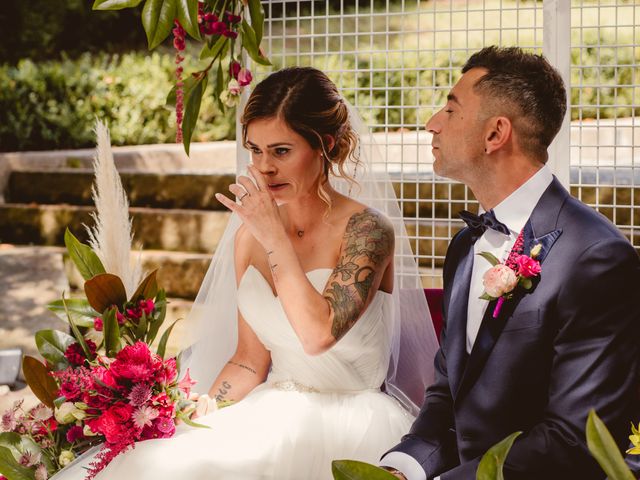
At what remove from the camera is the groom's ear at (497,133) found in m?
1.96

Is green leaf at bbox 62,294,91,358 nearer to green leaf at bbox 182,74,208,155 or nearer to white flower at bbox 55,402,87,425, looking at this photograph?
white flower at bbox 55,402,87,425

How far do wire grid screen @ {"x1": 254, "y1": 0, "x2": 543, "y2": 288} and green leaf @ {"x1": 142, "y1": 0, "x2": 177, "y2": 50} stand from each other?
1.12m

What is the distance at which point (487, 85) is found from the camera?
200 cm

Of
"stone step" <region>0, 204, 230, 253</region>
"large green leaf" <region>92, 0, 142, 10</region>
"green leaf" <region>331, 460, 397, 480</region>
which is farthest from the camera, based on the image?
"stone step" <region>0, 204, 230, 253</region>

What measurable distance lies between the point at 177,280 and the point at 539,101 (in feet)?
14.9

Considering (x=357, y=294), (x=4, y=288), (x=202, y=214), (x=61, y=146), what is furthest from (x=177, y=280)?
(x=357, y=294)

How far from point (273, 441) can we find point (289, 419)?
10 centimetres

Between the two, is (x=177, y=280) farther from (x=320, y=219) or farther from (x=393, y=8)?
(x=393, y=8)

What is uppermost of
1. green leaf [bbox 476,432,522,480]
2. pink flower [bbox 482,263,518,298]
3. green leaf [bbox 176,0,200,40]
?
green leaf [bbox 176,0,200,40]

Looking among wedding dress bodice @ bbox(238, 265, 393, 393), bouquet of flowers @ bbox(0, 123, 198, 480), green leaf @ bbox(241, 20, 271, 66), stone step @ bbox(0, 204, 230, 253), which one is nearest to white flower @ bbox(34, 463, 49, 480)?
bouquet of flowers @ bbox(0, 123, 198, 480)

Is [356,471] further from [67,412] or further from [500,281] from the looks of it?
[67,412]

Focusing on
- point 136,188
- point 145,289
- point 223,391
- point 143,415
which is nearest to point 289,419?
point 223,391

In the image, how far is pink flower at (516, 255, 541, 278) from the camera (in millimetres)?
1858

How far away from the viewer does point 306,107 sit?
2.50 meters
